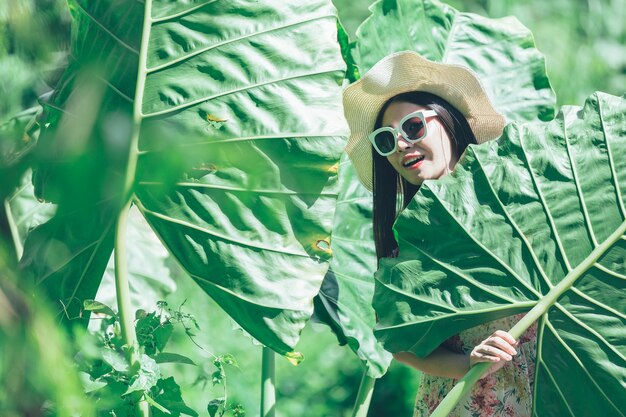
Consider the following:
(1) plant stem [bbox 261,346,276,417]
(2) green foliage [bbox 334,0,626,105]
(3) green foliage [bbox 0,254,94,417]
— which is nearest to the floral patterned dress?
(1) plant stem [bbox 261,346,276,417]

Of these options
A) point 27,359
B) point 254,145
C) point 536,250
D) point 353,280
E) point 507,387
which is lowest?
point 353,280

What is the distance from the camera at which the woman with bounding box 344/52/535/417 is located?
55.9 inches

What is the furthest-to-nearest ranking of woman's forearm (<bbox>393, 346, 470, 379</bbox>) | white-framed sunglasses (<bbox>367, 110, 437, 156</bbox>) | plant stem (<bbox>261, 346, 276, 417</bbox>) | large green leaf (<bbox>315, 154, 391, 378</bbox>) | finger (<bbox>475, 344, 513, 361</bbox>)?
plant stem (<bbox>261, 346, 276, 417</bbox>)
large green leaf (<bbox>315, 154, 391, 378</bbox>)
white-framed sunglasses (<bbox>367, 110, 437, 156</bbox>)
woman's forearm (<bbox>393, 346, 470, 379</bbox>)
finger (<bbox>475, 344, 513, 361</bbox>)

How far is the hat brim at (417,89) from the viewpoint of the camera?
1.60 m

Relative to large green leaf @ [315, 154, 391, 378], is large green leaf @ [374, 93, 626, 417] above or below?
above

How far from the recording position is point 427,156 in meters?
1.56

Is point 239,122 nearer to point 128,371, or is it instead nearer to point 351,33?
point 128,371

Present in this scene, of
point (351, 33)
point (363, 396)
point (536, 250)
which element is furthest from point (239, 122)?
point (351, 33)

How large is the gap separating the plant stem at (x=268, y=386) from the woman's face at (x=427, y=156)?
22.3 inches

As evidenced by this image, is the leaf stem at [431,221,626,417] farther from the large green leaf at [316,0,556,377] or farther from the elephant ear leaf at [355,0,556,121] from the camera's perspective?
the elephant ear leaf at [355,0,556,121]

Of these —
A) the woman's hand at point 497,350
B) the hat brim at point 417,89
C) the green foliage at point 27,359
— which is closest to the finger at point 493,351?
the woman's hand at point 497,350

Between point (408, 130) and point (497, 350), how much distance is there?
476 mm

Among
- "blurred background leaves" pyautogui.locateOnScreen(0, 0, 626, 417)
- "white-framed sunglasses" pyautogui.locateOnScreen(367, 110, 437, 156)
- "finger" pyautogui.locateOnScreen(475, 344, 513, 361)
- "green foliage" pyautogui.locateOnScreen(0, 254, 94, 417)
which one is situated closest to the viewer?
"green foliage" pyautogui.locateOnScreen(0, 254, 94, 417)

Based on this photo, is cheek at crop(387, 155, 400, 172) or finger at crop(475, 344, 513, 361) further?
cheek at crop(387, 155, 400, 172)
